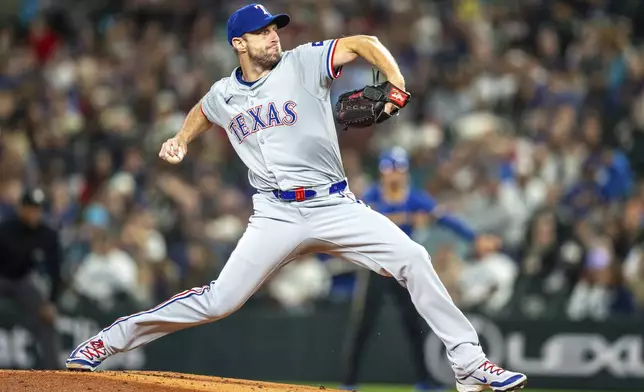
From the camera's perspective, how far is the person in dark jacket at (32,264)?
10.8m

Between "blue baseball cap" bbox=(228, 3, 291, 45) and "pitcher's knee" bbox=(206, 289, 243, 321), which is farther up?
"blue baseball cap" bbox=(228, 3, 291, 45)

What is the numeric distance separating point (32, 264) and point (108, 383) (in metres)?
4.62

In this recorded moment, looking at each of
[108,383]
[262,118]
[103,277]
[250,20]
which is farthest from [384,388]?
[250,20]

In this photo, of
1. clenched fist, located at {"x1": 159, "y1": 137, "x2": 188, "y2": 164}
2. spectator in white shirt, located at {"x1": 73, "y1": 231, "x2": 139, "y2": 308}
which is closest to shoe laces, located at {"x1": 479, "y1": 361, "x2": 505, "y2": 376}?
clenched fist, located at {"x1": 159, "y1": 137, "x2": 188, "y2": 164}

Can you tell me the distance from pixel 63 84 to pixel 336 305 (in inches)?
219

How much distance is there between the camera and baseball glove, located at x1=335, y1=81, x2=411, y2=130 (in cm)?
609

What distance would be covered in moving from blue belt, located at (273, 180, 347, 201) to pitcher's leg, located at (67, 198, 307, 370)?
0.11 meters

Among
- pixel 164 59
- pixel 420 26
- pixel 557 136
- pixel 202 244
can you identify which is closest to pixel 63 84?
pixel 164 59

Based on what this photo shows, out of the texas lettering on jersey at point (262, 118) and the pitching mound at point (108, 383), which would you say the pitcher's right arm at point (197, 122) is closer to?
the texas lettering on jersey at point (262, 118)

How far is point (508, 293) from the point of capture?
12.0 m

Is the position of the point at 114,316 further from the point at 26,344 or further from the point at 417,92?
the point at 417,92

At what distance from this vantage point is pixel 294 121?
6609mm

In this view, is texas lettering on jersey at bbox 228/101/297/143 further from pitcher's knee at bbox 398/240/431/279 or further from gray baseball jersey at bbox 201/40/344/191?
pitcher's knee at bbox 398/240/431/279

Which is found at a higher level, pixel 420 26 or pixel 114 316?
pixel 420 26
